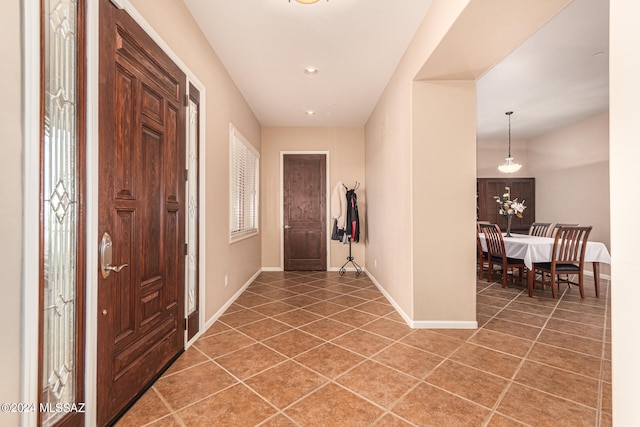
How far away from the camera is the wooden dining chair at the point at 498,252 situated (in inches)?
178

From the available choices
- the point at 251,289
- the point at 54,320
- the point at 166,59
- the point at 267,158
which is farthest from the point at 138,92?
the point at 267,158

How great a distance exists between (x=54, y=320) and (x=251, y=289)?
3270mm

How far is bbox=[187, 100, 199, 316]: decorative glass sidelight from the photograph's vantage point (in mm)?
2566

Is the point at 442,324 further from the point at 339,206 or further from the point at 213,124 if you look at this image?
the point at 213,124

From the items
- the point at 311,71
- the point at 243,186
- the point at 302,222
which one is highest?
the point at 311,71

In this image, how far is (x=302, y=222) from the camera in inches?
233

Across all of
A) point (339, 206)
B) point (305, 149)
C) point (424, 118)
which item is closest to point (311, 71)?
point (424, 118)

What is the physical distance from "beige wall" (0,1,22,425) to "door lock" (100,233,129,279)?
15.7 inches

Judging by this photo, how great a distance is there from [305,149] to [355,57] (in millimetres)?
2731

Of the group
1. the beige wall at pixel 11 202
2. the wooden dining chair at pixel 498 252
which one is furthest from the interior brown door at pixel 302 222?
the beige wall at pixel 11 202

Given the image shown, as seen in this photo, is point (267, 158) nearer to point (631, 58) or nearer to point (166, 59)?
point (166, 59)

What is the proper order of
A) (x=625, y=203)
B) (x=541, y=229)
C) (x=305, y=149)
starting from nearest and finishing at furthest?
(x=625, y=203)
(x=541, y=229)
(x=305, y=149)

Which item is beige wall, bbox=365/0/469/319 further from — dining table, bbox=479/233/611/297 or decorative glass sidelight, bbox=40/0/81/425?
decorative glass sidelight, bbox=40/0/81/425

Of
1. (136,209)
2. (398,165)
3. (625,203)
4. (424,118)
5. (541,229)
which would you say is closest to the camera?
(625,203)
